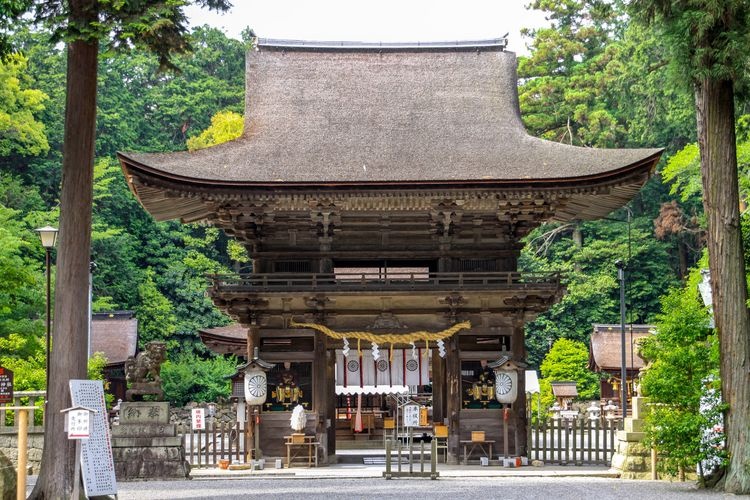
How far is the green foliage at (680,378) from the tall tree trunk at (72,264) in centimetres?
845

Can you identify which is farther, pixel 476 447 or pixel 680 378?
pixel 476 447

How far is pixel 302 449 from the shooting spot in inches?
886

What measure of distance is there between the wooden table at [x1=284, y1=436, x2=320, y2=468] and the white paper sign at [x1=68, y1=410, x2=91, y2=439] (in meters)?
9.47

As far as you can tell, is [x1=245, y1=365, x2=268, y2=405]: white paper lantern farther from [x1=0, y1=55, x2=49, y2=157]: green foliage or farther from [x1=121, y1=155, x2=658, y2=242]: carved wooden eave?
[x1=0, y1=55, x2=49, y2=157]: green foliage

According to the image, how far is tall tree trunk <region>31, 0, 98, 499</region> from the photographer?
14.4 m

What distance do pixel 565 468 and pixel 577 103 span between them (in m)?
31.5

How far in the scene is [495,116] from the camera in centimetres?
2466

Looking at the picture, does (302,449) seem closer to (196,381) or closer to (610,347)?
(196,381)

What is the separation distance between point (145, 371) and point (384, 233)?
242 inches

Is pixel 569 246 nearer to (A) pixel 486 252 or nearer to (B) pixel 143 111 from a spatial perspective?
(B) pixel 143 111

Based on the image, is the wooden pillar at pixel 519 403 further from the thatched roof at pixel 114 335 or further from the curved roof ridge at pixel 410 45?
the thatched roof at pixel 114 335

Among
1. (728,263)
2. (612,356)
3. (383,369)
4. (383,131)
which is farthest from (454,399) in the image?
(612,356)

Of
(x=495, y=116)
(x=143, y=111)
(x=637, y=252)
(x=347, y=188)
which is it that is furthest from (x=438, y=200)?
(x=143, y=111)

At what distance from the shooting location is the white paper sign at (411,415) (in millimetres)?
19859
